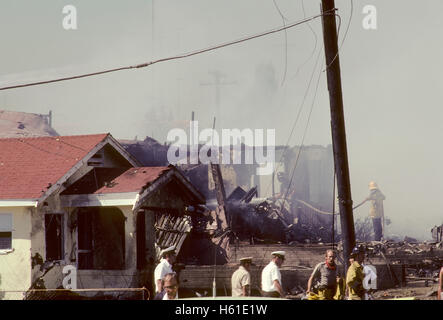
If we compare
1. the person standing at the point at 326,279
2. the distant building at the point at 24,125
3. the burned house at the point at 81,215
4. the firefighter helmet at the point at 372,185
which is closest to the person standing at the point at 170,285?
the person standing at the point at 326,279

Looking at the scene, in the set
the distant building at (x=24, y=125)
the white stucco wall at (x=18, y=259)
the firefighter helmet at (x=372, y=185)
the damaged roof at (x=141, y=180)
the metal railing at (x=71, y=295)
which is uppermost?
the distant building at (x=24, y=125)

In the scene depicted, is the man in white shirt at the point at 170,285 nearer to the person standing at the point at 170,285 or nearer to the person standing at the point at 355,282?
the person standing at the point at 170,285

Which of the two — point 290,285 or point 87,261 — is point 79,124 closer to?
point 87,261

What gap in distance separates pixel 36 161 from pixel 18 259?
8.82 ft

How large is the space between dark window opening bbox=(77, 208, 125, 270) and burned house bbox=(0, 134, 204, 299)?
25mm

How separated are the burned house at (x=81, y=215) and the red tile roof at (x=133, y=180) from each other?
0.08ft

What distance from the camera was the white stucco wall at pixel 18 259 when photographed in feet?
59.9

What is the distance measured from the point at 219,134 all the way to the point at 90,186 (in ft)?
15.8

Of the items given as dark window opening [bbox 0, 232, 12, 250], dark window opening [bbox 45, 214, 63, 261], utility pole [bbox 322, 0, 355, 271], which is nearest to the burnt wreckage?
utility pole [bbox 322, 0, 355, 271]

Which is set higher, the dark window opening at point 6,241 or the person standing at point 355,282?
the dark window opening at point 6,241

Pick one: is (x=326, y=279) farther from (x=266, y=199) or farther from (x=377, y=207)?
(x=266, y=199)

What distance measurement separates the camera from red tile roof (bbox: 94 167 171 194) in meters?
19.1

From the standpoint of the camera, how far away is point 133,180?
19562 mm

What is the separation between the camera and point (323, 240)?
24188 millimetres
